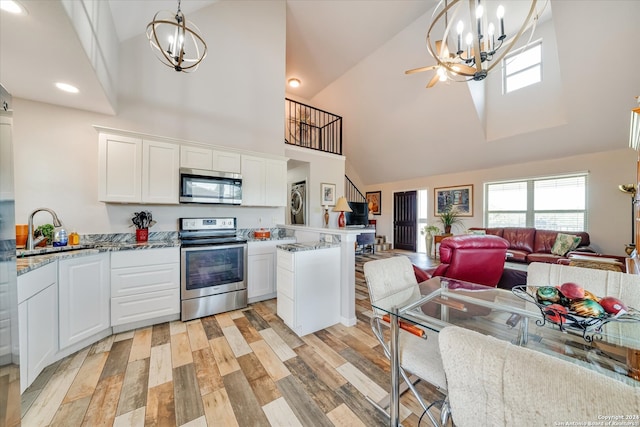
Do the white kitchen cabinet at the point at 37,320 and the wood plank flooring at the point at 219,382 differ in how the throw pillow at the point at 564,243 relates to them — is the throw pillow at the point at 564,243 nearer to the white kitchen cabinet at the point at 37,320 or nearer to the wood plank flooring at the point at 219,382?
the wood plank flooring at the point at 219,382

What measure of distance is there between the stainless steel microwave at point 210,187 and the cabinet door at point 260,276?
0.88m


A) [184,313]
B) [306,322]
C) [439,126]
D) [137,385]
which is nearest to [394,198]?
[439,126]

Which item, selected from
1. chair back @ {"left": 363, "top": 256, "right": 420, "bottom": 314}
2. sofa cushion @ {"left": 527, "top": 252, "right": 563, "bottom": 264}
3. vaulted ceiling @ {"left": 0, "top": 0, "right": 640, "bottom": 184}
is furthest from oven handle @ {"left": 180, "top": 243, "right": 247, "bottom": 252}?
sofa cushion @ {"left": 527, "top": 252, "right": 563, "bottom": 264}

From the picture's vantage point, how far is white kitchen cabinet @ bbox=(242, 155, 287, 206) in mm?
3522

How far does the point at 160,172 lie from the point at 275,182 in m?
1.56

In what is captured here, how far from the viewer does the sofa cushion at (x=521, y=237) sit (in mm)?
4770

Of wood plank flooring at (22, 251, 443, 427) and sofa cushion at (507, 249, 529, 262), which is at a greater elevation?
sofa cushion at (507, 249, 529, 262)

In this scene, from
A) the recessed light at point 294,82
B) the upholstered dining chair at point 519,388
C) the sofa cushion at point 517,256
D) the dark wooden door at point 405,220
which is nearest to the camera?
the upholstered dining chair at point 519,388

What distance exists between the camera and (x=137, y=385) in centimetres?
166

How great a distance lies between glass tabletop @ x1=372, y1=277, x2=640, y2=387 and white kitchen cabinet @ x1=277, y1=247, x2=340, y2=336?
3.27 feet

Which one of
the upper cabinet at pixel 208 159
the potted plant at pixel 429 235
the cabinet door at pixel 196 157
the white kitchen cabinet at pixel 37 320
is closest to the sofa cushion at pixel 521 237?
the potted plant at pixel 429 235

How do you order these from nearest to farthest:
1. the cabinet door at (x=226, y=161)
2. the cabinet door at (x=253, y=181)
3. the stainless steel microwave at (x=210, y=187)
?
the stainless steel microwave at (x=210, y=187)
the cabinet door at (x=226, y=161)
the cabinet door at (x=253, y=181)

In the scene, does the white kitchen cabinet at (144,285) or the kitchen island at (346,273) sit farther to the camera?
the kitchen island at (346,273)

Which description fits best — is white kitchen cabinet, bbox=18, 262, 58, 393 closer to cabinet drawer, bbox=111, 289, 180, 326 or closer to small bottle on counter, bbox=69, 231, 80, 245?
cabinet drawer, bbox=111, 289, 180, 326
